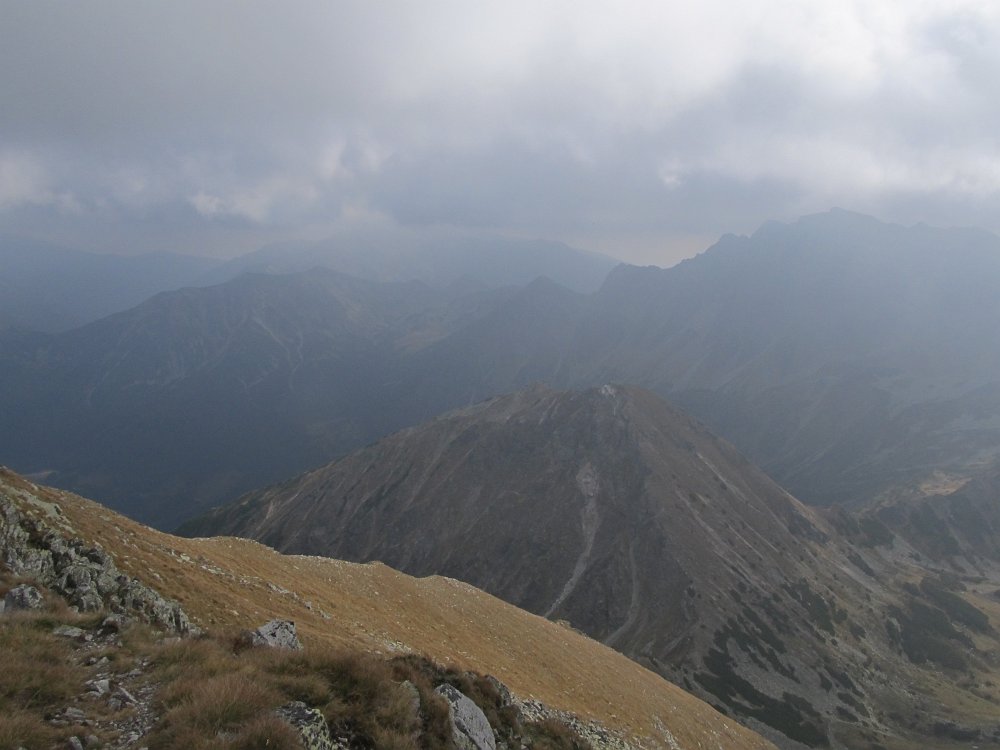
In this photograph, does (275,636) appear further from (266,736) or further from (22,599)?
(266,736)

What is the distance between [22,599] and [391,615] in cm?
2612

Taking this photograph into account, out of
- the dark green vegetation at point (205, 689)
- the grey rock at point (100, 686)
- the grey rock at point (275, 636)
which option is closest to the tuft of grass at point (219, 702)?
the dark green vegetation at point (205, 689)

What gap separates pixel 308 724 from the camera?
1267 centimetres

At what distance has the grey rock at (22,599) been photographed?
18438mm

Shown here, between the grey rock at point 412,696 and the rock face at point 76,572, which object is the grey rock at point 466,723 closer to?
the grey rock at point 412,696

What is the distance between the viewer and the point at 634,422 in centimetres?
19150

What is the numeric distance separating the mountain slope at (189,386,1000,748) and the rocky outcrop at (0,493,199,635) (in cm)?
10000

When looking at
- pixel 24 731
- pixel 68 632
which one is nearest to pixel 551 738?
pixel 68 632

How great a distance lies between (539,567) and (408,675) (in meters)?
141

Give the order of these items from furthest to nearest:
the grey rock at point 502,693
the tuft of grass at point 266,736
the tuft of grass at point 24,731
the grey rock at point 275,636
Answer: the grey rock at point 502,693 < the grey rock at point 275,636 < the tuft of grass at point 266,736 < the tuft of grass at point 24,731

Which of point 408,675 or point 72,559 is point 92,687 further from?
point 72,559

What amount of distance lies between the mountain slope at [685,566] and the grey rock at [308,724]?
10528 centimetres

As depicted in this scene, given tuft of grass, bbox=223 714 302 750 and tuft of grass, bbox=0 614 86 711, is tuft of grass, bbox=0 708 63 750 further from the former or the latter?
tuft of grass, bbox=223 714 302 750

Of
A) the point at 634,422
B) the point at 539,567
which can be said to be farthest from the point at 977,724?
the point at 634,422
